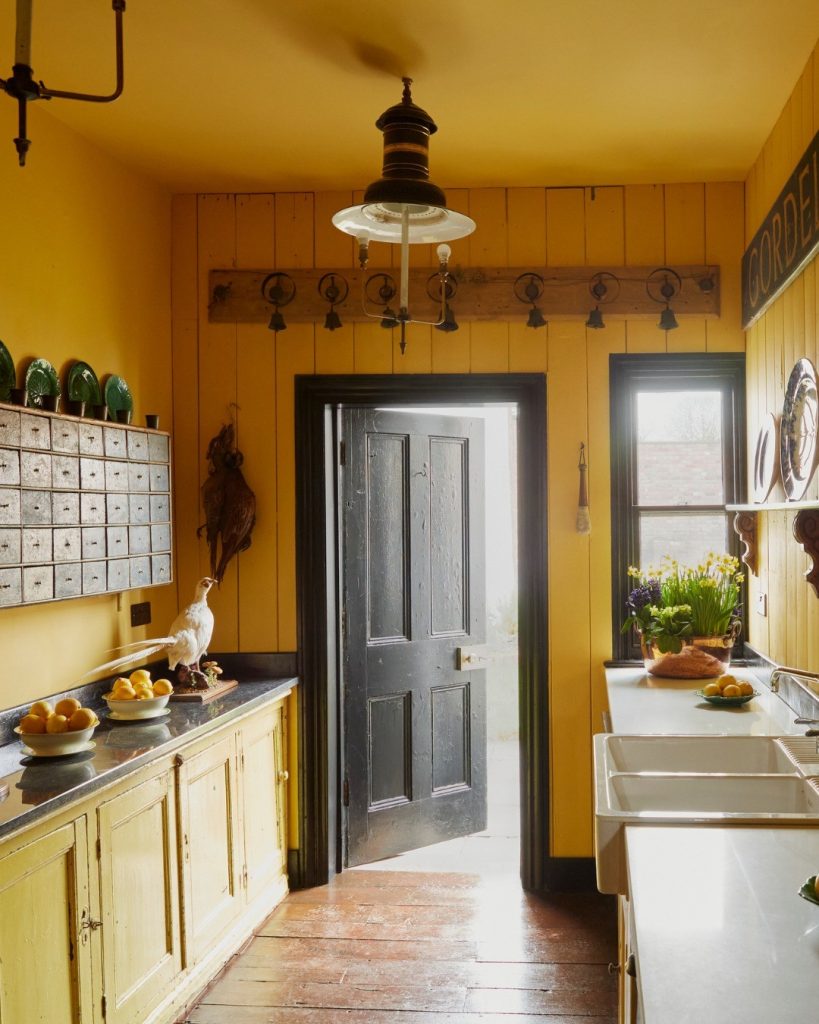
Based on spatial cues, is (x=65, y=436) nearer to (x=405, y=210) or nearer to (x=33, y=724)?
(x=33, y=724)

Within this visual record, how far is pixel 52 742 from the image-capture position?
2562mm

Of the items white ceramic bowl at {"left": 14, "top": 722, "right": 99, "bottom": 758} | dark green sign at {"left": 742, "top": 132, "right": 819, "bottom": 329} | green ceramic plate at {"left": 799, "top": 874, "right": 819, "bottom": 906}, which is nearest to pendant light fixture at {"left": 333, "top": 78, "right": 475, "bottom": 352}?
dark green sign at {"left": 742, "top": 132, "right": 819, "bottom": 329}

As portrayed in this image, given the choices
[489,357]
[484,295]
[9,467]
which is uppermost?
[484,295]

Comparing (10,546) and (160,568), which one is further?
(160,568)

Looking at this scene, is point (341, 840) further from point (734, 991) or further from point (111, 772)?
point (734, 991)

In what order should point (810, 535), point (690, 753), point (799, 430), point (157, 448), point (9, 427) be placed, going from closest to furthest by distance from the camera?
point (810, 535) < point (690, 753) < point (9, 427) < point (799, 430) < point (157, 448)

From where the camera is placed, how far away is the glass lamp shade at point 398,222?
2.71 m

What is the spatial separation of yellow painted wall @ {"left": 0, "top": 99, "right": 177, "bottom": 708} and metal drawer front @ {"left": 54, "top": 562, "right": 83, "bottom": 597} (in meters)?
0.13

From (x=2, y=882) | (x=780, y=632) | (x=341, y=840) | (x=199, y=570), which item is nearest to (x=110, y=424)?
(x=199, y=570)

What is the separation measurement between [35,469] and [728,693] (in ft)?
7.65

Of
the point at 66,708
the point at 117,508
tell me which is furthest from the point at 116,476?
the point at 66,708

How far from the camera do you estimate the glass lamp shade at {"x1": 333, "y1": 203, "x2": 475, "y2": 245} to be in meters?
2.71

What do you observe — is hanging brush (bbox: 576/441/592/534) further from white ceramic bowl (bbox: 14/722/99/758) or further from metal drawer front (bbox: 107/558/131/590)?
white ceramic bowl (bbox: 14/722/99/758)

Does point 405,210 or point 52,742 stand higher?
point 405,210
